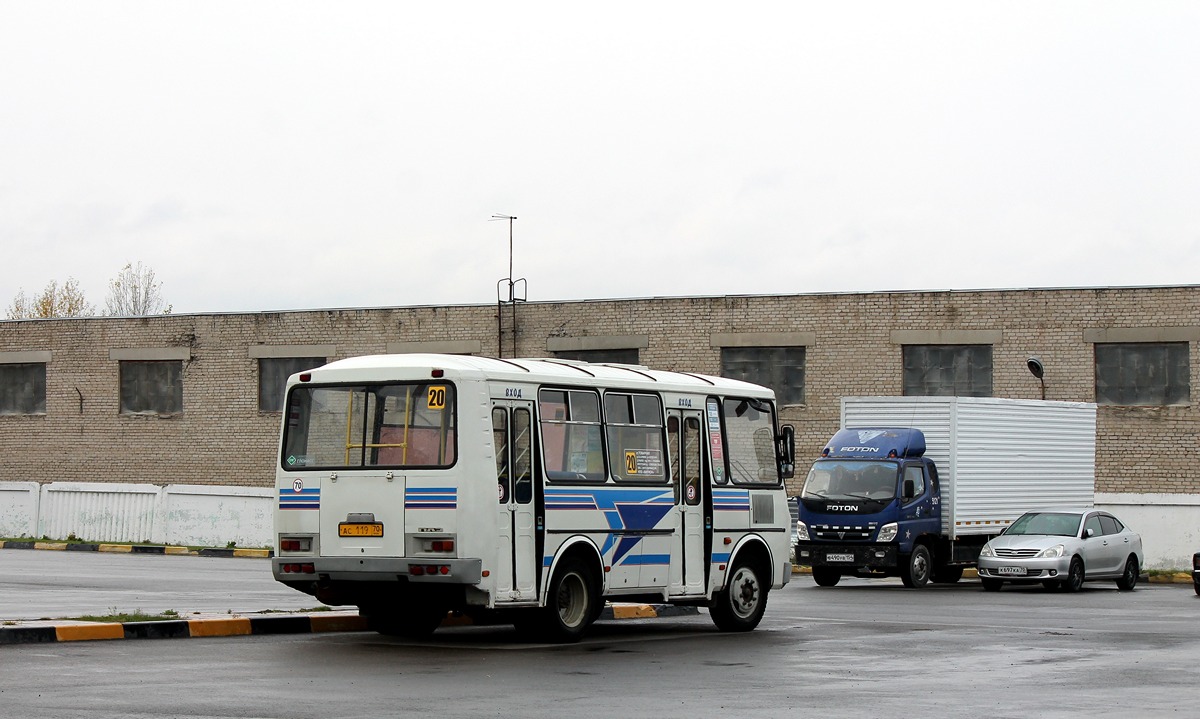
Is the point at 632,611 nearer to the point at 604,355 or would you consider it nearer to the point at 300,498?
the point at 300,498

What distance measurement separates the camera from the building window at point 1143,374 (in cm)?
3900

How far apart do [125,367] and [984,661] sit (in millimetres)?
38047

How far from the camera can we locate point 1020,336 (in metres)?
40.3

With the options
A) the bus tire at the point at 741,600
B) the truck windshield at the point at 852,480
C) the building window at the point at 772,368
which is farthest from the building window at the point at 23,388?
the bus tire at the point at 741,600

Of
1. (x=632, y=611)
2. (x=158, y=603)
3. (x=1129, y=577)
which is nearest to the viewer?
(x=158, y=603)

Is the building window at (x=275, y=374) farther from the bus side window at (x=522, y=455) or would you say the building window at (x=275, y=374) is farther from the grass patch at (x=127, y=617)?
the bus side window at (x=522, y=455)

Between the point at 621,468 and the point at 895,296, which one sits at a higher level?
the point at 895,296

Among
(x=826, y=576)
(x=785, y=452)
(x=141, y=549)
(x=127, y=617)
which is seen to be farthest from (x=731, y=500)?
(x=141, y=549)

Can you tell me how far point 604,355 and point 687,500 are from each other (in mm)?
25817

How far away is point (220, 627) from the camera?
55.7ft

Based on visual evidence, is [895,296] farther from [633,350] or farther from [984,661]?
[984,661]

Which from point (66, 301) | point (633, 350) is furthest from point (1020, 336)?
point (66, 301)

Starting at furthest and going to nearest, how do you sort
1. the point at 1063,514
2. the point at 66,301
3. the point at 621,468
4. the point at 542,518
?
the point at 66,301
the point at 1063,514
the point at 621,468
the point at 542,518

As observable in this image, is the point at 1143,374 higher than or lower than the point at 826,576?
higher
